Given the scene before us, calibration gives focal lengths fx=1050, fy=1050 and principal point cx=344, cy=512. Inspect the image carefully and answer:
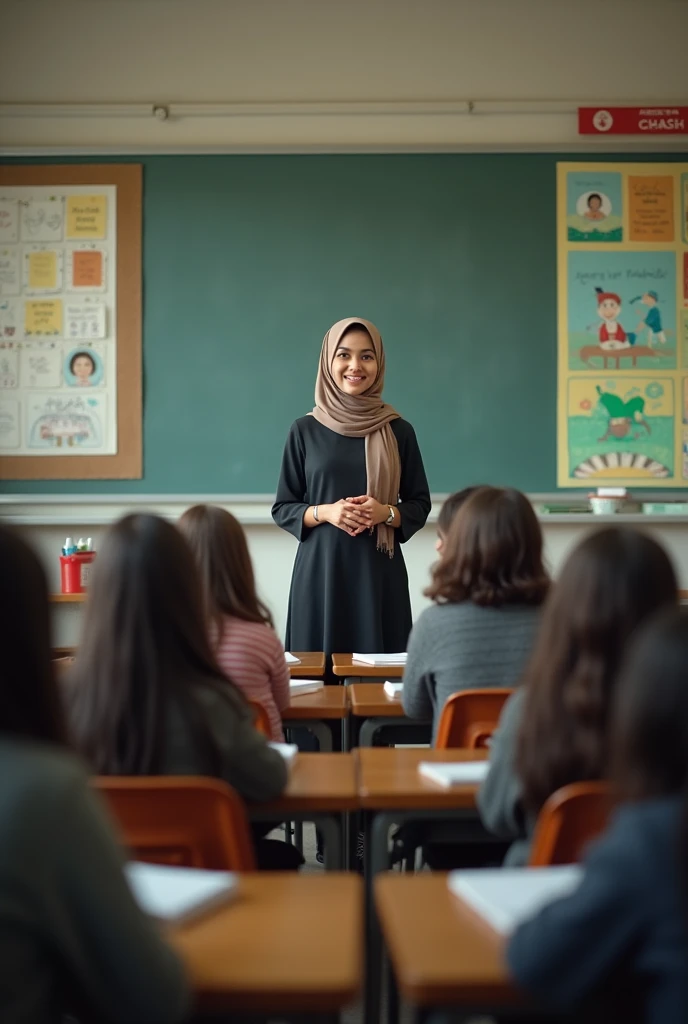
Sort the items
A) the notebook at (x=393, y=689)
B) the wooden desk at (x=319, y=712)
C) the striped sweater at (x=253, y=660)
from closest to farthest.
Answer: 1. the striped sweater at (x=253, y=660)
2. the wooden desk at (x=319, y=712)
3. the notebook at (x=393, y=689)

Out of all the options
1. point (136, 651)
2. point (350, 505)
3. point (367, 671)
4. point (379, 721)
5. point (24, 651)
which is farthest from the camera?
point (350, 505)

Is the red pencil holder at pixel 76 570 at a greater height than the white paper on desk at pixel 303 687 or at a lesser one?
greater

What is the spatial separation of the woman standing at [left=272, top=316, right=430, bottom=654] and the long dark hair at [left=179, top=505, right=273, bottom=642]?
1.28 meters

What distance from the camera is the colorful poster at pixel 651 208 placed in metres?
5.23

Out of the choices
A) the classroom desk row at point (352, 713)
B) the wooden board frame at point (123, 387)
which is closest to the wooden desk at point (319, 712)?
the classroom desk row at point (352, 713)

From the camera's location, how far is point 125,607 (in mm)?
1467

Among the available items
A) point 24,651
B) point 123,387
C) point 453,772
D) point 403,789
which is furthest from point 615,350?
point 24,651

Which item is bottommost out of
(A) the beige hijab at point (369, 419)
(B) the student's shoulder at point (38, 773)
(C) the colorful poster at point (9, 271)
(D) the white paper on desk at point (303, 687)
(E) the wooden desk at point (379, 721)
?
(E) the wooden desk at point (379, 721)

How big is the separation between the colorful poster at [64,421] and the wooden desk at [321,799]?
11.7ft

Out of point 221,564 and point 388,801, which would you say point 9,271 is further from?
point 388,801

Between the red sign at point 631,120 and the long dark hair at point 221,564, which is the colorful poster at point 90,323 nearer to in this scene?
the red sign at point 631,120

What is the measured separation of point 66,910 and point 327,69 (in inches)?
196

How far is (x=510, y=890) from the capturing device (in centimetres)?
115

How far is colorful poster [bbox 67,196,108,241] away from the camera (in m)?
5.18
